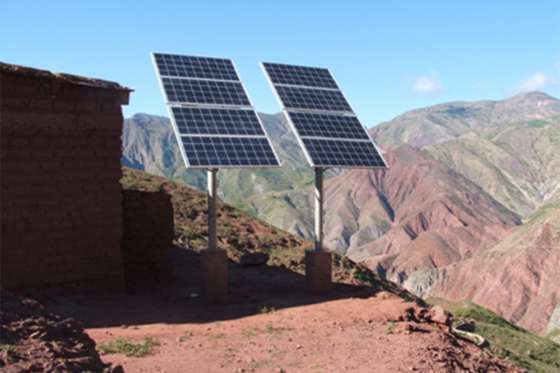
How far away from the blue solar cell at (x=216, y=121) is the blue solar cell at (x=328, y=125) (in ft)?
4.01

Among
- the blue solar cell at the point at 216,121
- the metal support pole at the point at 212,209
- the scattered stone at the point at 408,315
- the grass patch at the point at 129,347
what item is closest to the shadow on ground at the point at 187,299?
the metal support pole at the point at 212,209

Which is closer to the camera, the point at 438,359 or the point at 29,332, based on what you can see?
the point at 29,332

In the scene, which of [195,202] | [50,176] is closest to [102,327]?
[50,176]

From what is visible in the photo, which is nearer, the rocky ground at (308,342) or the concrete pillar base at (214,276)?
the rocky ground at (308,342)

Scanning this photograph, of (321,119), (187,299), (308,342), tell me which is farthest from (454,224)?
(308,342)

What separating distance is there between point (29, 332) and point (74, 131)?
772 cm

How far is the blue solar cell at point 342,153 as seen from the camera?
16359 mm

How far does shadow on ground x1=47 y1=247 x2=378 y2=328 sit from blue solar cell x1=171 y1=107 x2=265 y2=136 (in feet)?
13.1

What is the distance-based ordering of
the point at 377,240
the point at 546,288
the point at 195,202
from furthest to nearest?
the point at 377,240 < the point at 546,288 < the point at 195,202

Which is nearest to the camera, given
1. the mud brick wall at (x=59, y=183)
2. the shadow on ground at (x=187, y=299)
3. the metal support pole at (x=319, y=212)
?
the shadow on ground at (x=187, y=299)

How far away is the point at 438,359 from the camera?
440 inches

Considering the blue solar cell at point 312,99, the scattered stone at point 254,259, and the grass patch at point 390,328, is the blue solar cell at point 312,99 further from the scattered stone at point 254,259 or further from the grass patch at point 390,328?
the grass patch at point 390,328

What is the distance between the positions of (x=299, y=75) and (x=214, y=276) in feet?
23.3

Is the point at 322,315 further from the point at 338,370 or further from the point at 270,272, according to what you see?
the point at 270,272
